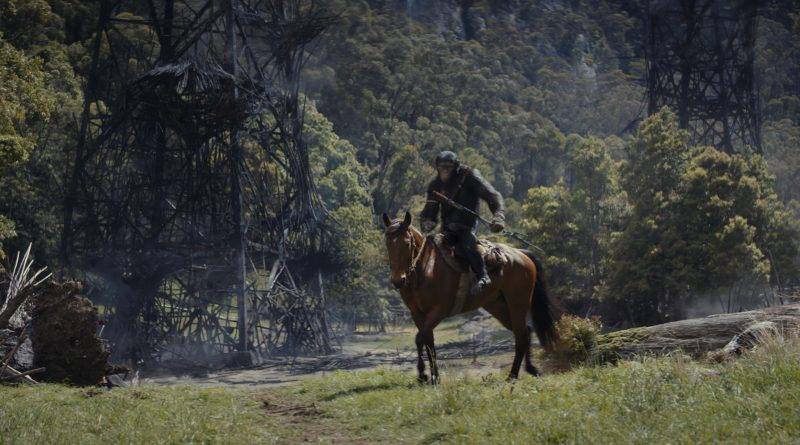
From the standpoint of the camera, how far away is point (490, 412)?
865 centimetres

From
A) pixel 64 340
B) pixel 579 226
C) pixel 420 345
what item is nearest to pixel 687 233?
pixel 579 226

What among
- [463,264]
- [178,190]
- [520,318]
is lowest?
[520,318]

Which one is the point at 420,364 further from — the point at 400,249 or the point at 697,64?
the point at 697,64

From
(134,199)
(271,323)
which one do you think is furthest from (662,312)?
(134,199)

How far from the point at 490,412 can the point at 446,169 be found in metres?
5.01

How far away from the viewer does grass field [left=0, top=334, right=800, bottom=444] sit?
735cm

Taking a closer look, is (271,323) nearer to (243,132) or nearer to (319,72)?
(243,132)

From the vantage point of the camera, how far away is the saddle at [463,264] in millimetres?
12570

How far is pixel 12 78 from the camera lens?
2114cm

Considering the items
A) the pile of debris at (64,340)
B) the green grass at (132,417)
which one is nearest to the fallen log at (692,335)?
the green grass at (132,417)

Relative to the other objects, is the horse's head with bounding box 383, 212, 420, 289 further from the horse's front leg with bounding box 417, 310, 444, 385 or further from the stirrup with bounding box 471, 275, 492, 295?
the stirrup with bounding box 471, 275, 492, 295

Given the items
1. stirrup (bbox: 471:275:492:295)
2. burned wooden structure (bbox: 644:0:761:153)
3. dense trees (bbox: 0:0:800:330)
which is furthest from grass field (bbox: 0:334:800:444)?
burned wooden structure (bbox: 644:0:761:153)

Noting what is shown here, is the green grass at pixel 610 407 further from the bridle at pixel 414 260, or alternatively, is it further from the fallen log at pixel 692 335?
the fallen log at pixel 692 335

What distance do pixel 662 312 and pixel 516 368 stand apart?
70.2 ft
